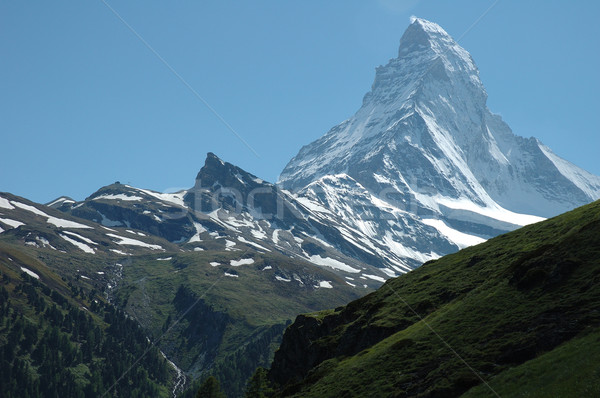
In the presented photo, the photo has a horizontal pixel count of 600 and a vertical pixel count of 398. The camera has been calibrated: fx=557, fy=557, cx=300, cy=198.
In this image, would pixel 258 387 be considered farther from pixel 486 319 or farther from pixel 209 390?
pixel 486 319

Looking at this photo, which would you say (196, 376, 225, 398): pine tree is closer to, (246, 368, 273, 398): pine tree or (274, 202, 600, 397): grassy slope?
(246, 368, 273, 398): pine tree

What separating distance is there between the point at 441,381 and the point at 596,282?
1770 centimetres

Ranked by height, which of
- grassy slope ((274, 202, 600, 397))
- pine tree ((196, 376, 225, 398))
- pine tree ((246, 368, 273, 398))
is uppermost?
grassy slope ((274, 202, 600, 397))

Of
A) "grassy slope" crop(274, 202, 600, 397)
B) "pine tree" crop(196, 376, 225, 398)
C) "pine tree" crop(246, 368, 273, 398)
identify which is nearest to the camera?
"grassy slope" crop(274, 202, 600, 397)

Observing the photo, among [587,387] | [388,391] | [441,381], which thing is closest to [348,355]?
[388,391]

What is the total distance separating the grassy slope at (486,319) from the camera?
50.7m

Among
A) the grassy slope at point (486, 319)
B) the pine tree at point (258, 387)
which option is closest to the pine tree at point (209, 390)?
the pine tree at point (258, 387)

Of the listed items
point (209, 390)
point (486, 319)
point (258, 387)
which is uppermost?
point (486, 319)

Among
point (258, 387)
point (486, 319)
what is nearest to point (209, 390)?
point (258, 387)

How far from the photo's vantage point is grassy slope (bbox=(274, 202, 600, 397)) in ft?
166

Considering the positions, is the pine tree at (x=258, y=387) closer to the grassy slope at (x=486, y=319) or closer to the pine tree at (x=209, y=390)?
the pine tree at (x=209, y=390)

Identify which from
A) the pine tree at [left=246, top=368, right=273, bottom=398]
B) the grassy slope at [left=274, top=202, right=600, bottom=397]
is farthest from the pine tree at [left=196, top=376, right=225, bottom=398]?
the grassy slope at [left=274, top=202, right=600, bottom=397]

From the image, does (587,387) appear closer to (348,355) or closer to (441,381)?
(441,381)

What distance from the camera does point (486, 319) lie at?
5878 centimetres
